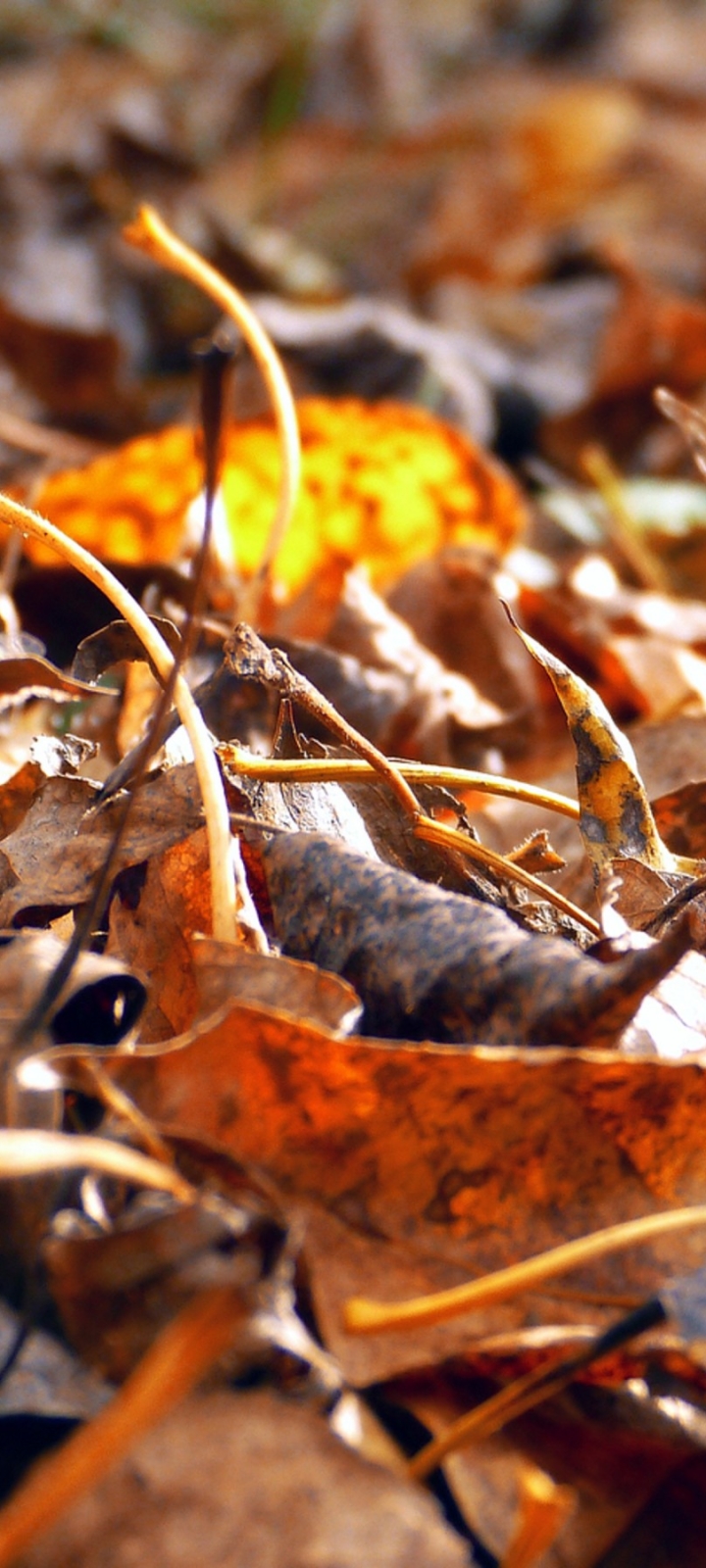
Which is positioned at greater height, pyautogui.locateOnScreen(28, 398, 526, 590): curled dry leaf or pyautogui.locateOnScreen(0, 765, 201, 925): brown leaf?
pyautogui.locateOnScreen(0, 765, 201, 925): brown leaf

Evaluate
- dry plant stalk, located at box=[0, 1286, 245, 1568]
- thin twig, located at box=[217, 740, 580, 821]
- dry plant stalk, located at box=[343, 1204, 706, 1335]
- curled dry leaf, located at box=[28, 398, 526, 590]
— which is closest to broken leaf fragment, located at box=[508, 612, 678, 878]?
thin twig, located at box=[217, 740, 580, 821]

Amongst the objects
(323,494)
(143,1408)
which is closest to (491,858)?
(143,1408)

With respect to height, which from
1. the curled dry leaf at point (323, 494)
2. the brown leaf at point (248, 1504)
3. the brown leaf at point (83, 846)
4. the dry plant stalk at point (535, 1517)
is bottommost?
the curled dry leaf at point (323, 494)

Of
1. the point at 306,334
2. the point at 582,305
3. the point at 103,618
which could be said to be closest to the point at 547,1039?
the point at 103,618

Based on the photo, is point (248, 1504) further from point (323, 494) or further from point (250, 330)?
point (323, 494)

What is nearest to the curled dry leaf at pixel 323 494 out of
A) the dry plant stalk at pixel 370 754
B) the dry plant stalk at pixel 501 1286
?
the dry plant stalk at pixel 370 754

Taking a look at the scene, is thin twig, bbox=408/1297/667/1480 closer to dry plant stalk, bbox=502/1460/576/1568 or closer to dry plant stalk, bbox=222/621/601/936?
dry plant stalk, bbox=502/1460/576/1568

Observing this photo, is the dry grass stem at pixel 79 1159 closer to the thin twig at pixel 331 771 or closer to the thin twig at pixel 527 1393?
the thin twig at pixel 527 1393

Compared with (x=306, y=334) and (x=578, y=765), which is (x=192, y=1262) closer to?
(x=578, y=765)
